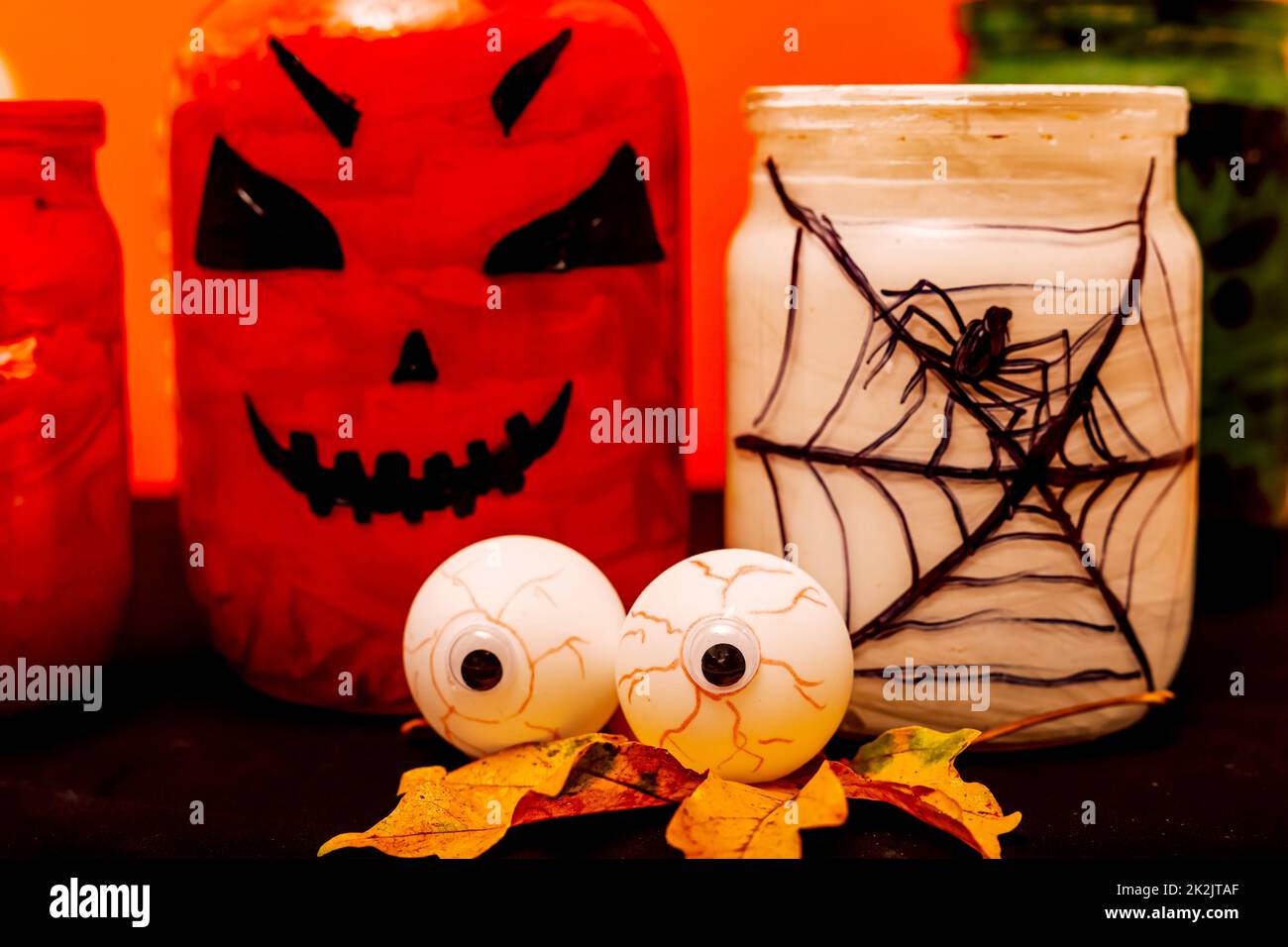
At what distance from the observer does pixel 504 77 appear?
758 mm

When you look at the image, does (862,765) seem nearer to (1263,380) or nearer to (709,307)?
(1263,380)

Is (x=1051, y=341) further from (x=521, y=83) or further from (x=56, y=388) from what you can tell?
(x=56, y=388)

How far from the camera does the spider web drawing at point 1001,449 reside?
0.72 meters

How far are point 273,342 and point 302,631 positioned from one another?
0.15 m

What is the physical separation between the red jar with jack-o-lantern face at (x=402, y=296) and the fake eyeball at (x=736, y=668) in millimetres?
143

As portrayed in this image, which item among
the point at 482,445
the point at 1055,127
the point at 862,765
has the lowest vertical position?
the point at 862,765

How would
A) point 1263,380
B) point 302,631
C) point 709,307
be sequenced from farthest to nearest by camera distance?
point 709,307 → point 1263,380 → point 302,631

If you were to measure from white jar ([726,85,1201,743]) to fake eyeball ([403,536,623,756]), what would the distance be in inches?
4.5

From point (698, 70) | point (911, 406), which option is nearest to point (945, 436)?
point (911, 406)

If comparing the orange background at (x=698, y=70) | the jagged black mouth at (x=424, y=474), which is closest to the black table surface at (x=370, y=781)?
the jagged black mouth at (x=424, y=474)

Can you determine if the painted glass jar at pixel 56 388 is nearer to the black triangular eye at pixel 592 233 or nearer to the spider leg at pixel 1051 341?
the black triangular eye at pixel 592 233

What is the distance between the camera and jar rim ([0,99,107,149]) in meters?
0.75

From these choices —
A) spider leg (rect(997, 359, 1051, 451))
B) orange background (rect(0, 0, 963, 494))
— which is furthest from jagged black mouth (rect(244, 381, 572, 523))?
orange background (rect(0, 0, 963, 494))

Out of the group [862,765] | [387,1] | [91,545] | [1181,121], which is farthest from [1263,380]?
[91,545]
